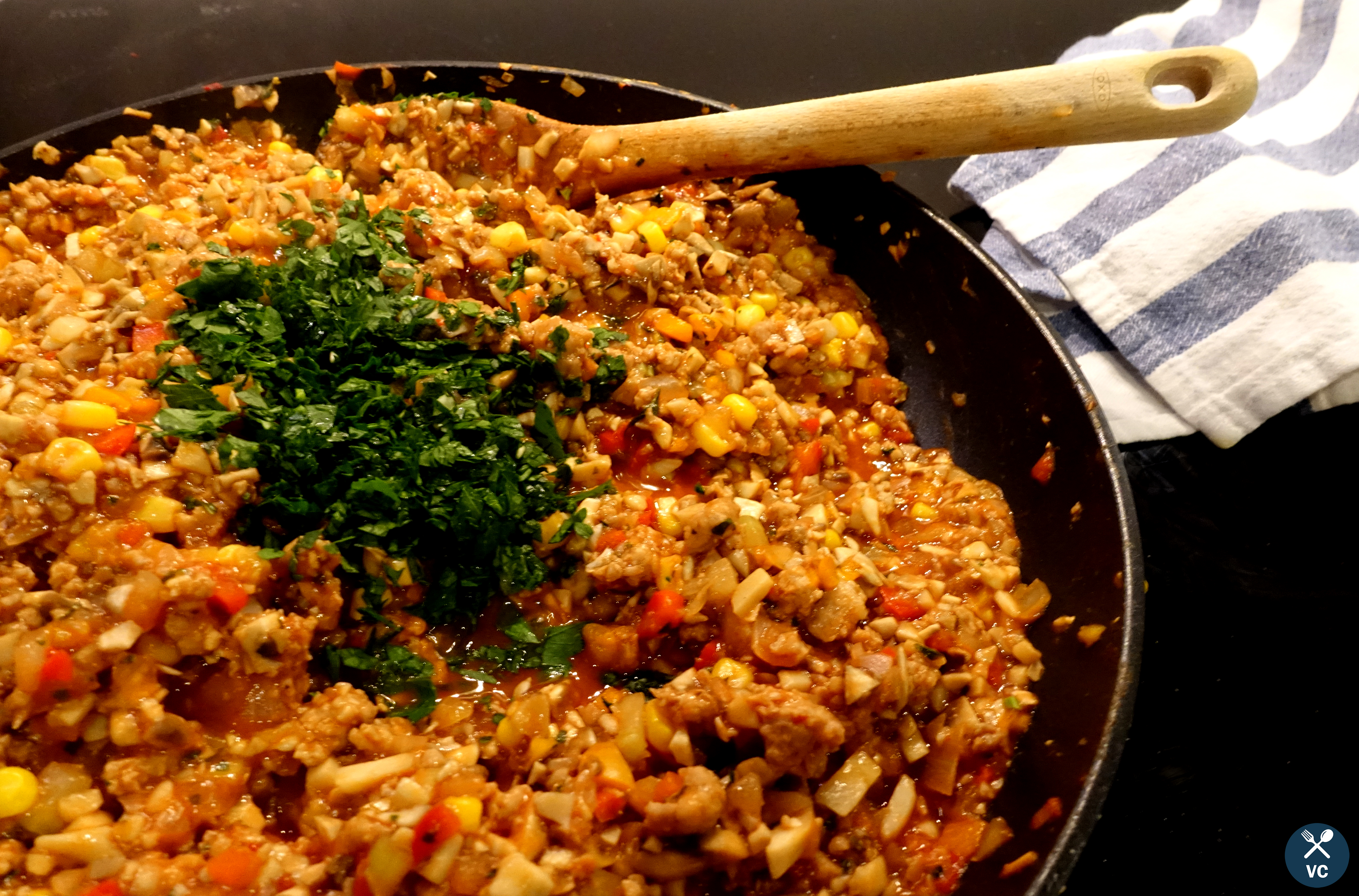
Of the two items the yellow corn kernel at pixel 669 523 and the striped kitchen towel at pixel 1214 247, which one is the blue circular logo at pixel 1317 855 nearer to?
the striped kitchen towel at pixel 1214 247

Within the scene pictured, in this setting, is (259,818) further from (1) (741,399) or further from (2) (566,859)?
(1) (741,399)

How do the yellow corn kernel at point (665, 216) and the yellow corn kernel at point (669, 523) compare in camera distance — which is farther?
the yellow corn kernel at point (665, 216)

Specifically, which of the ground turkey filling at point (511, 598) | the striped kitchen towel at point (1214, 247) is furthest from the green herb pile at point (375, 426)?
the striped kitchen towel at point (1214, 247)

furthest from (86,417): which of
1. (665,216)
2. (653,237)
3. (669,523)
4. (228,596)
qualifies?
(665,216)

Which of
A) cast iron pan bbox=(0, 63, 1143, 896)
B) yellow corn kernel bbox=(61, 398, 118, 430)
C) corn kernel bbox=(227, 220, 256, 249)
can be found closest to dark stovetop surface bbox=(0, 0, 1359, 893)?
cast iron pan bbox=(0, 63, 1143, 896)

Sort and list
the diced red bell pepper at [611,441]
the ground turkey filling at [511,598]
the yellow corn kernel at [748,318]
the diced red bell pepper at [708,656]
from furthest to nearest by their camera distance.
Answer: the yellow corn kernel at [748,318] < the diced red bell pepper at [611,441] < the diced red bell pepper at [708,656] < the ground turkey filling at [511,598]

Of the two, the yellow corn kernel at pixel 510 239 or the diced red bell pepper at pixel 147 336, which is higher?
the diced red bell pepper at pixel 147 336

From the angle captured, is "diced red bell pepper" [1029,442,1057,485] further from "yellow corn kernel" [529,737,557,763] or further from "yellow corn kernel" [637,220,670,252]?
"yellow corn kernel" [529,737,557,763]
